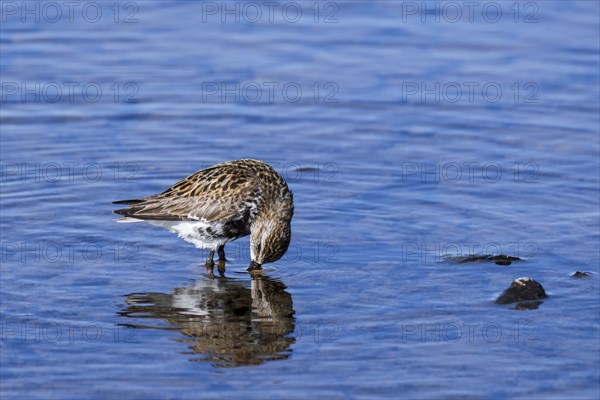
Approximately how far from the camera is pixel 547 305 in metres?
13.0

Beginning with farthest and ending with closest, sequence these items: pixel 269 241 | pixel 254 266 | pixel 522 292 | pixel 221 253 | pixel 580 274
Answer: pixel 221 253, pixel 254 266, pixel 269 241, pixel 580 274, pixel 522 292

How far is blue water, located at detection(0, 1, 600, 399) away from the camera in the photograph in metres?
11.6

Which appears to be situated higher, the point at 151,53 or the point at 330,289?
the point at 151,53

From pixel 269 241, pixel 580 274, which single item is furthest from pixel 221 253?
pixel 580 274

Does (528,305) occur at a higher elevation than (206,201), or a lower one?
lower

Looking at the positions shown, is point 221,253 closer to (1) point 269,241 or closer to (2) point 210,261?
(2) point 210,261

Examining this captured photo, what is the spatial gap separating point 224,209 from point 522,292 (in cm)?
370

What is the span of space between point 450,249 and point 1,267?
5.36m

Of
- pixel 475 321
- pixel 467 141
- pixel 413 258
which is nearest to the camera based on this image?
pixel 475 321

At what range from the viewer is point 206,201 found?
47.3 ft

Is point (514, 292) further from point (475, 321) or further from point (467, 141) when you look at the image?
point (467, 141)

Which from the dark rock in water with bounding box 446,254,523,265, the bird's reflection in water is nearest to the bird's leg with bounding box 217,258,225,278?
the bird's reflection in water

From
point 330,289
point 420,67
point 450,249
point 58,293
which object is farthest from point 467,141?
point 58,293

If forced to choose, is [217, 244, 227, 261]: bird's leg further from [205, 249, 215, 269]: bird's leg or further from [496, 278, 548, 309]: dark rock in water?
[496, 278, 548, 309]: dark rock in water
